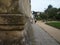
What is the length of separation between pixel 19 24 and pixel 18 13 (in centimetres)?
16

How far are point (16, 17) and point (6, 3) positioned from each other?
0.25m

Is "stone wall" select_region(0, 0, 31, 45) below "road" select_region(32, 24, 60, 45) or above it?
above

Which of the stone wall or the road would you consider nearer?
the stone wall

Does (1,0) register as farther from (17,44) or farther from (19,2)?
(17,44)

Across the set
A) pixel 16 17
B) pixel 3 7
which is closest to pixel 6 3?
pixel 3 7

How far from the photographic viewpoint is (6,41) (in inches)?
116

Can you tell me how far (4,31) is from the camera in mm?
3008

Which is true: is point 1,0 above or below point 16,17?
above

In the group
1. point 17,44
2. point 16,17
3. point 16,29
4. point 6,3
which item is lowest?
point 17,44

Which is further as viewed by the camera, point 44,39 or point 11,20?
point 44,39

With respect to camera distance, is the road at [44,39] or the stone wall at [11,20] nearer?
the stone wall at [11,20]

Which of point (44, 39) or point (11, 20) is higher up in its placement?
point (11, 20)

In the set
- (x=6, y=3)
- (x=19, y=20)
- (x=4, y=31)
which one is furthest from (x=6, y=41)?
(x=6, y=3)

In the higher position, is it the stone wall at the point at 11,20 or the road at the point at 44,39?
the stone wall at the point at 11,20
